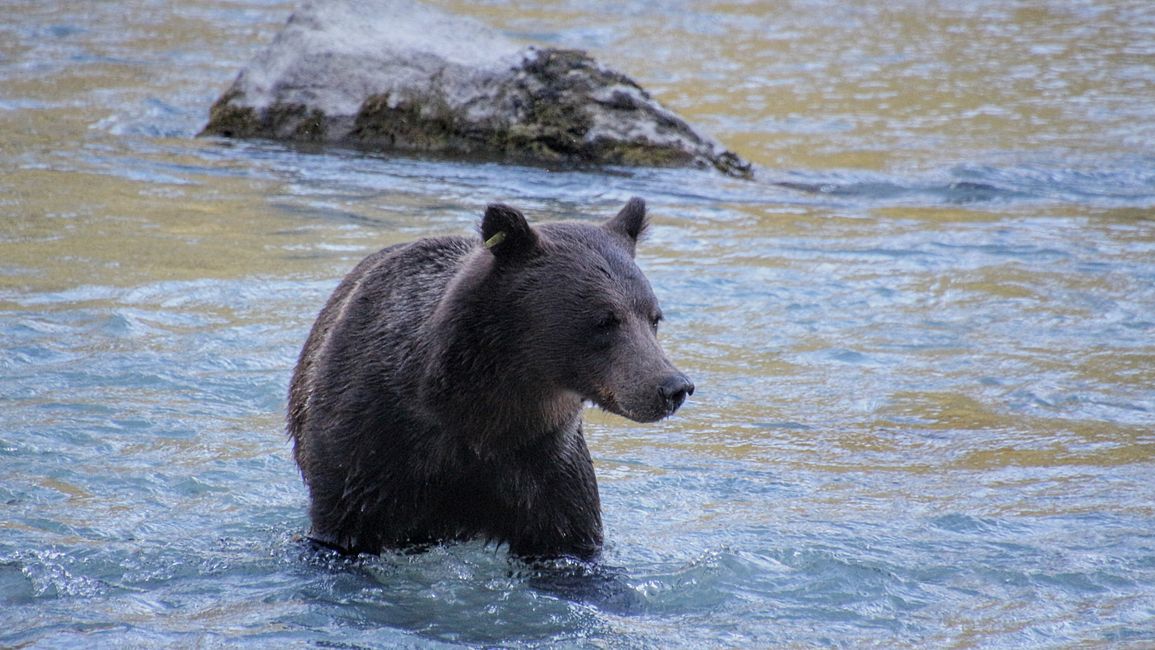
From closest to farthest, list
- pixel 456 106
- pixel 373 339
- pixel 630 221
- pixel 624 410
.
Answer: pixel 624 410, pixel 373 339, pixel 630 221, pixel 456 106

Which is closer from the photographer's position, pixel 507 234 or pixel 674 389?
pixel 674 389

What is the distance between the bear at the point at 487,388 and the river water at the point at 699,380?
0.34 m

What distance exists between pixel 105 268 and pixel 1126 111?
12847 millimetres

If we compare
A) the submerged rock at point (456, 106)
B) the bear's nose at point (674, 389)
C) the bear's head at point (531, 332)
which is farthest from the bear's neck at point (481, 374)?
the submerged rock at point (456, 106)

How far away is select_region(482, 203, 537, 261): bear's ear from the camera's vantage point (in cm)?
558

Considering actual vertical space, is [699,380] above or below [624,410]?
below

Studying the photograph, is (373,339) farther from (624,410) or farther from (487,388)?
(624,410)

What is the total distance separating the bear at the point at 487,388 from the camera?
5.65 metres

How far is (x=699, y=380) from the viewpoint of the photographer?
9477mm

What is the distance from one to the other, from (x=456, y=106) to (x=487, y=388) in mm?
9821

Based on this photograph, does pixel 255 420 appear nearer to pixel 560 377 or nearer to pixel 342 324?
pixel 342 324

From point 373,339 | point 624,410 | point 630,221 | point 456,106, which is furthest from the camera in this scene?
point 456,106

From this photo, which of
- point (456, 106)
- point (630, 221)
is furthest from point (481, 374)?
point (456, 106)

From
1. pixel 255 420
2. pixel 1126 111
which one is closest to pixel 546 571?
pixel 255 420
